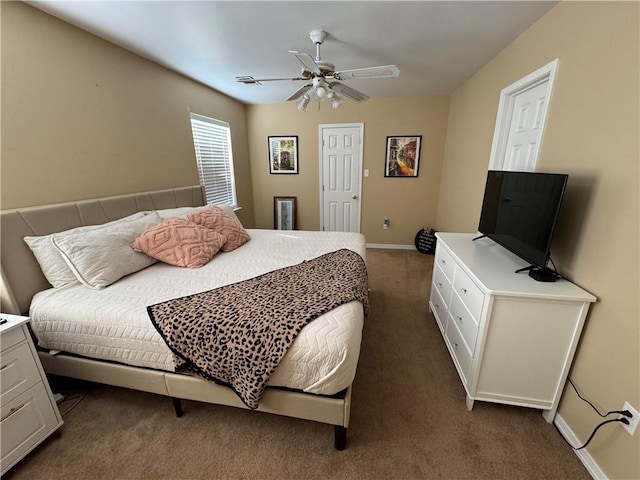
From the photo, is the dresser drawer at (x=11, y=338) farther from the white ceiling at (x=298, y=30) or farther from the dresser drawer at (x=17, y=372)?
the white ceiling at (x=298, y=30)

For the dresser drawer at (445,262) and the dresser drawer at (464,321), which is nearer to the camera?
the dresser drawer at (464,321)

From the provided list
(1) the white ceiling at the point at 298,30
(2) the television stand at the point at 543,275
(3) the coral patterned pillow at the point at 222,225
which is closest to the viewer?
(2) the television stand at the point at 543,275

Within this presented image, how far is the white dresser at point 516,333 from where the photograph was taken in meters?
1.34

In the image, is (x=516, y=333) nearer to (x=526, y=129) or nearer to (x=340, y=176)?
(x=526, y=129)

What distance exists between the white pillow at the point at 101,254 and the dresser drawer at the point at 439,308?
2.30 metres

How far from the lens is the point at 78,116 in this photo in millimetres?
1925

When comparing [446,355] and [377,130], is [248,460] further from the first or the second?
[377,130]

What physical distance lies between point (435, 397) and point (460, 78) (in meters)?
3.34

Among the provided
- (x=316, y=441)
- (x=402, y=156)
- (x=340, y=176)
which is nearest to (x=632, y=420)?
(x=316, y=441)

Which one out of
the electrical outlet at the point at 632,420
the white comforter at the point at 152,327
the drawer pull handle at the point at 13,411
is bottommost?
the drawer pull handle at the point at 13,411

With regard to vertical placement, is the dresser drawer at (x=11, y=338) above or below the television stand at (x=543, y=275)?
below

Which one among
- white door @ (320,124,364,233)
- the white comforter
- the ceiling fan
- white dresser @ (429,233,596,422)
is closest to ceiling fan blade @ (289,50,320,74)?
the ceiling fan

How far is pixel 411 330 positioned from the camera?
2318 millimetres

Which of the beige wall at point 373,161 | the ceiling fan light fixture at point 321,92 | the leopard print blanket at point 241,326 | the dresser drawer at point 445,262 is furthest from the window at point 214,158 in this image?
the dresser drawer at point 445,262
